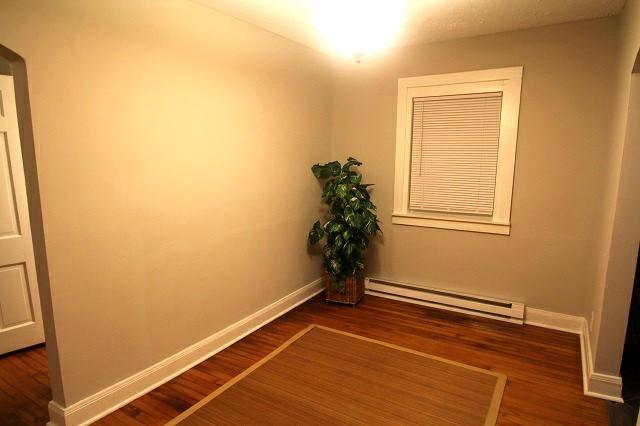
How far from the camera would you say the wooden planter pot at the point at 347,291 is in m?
3.80

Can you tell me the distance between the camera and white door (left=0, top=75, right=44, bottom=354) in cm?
277

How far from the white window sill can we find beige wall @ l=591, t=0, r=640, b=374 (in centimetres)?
103

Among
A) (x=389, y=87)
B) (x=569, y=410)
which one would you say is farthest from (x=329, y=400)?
(x=389, y=87)

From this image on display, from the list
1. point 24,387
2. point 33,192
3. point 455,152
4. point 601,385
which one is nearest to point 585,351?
point 601,385

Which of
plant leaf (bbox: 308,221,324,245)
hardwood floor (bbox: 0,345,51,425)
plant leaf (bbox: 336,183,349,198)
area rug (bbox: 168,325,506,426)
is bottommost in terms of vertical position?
hardwood floor (bbox: 0,345,51,425)

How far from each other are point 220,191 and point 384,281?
214 centimetres

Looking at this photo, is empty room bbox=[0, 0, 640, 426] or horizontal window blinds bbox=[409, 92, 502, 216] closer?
empty room bbox=[0, 0, 640, 426]

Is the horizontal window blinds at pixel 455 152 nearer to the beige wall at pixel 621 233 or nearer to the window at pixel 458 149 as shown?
the window at pixel 458 149

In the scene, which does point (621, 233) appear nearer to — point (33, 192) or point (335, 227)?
point (335, 227)

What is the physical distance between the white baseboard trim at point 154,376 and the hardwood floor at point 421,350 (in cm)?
6

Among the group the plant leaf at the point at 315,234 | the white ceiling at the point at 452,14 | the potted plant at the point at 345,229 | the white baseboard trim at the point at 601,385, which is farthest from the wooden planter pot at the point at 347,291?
the white ceiling at the point at 452,14

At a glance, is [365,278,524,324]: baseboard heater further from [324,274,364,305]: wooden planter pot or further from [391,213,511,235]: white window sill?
[391,213,511,235]: white window sill

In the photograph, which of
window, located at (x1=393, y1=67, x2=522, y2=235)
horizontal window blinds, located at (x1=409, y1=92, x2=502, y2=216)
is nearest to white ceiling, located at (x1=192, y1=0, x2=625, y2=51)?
window, located at (x1=393, y1=67, x2=522, y2=235)

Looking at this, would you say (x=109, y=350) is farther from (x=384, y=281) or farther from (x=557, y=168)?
(x=557, y=168)
